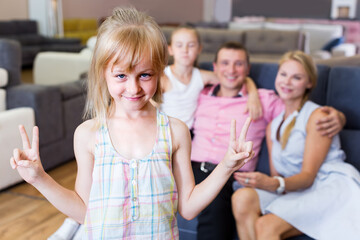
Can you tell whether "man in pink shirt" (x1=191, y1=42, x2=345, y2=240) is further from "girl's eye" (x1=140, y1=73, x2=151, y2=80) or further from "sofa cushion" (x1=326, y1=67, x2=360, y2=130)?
"girl's eye" (x1=140, y1=73, x2=151, y2=80)

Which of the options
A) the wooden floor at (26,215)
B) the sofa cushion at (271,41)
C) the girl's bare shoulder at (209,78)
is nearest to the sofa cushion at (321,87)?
the girl's bare shoulder at (209,78)

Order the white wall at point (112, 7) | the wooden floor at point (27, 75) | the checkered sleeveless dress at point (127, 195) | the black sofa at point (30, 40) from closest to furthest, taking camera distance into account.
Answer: the checkered sleeveless dress at point (127, 195), the wooden floor at point (27, 75), the black sofa at point (30, 40), the white wall at point (112, 7)

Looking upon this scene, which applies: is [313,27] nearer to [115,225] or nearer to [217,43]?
[217,43]

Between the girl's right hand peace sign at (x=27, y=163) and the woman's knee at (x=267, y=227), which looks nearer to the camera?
the girl's right hand peace sign at (x=27, y=163)

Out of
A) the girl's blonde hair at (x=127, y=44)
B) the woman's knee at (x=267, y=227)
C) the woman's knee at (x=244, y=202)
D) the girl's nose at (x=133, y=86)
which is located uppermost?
the girl's blonde hair at (x=127, y=44)

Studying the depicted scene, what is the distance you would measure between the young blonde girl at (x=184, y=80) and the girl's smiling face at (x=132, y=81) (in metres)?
1.13

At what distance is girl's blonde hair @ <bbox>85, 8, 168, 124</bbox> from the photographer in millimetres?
1014

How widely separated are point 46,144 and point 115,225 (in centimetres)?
212

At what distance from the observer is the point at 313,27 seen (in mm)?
7609

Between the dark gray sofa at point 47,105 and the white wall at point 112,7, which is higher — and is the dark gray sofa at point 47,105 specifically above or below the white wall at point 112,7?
below

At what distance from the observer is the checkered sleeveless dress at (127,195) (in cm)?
109

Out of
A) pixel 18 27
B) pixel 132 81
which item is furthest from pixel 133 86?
pixel 18 27

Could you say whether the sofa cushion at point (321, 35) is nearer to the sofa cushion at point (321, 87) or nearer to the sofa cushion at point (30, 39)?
the sofa cushion at point (30, 39)

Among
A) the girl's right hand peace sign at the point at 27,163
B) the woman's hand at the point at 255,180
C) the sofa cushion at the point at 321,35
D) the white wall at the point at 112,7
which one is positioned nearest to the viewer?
the girl's right hand peace sign at the point at 27,163
